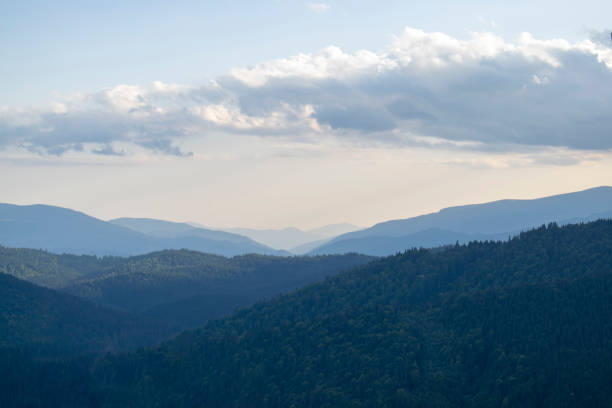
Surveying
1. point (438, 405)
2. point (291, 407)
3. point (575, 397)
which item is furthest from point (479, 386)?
point (291, 407)

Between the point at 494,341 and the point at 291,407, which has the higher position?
the point at 494,341

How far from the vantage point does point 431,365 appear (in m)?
196

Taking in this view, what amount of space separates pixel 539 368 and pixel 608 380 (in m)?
18.4

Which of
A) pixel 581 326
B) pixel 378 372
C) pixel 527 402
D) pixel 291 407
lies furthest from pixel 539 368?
pixel 291 407

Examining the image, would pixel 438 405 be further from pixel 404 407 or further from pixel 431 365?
pixel 431 365

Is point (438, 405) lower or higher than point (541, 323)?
lower

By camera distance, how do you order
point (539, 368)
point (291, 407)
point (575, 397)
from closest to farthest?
point (575, 397) < point (539, 368) < point (291, 407)

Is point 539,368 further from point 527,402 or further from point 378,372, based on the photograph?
point 378,372

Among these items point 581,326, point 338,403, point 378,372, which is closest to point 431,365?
point 378,372

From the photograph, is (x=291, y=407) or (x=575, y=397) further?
(x=291, y=407)

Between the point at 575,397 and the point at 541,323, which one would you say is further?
the point at 541,323

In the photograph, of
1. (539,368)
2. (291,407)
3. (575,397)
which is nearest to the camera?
(575,397)

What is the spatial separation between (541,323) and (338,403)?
66.5m

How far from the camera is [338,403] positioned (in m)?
182
